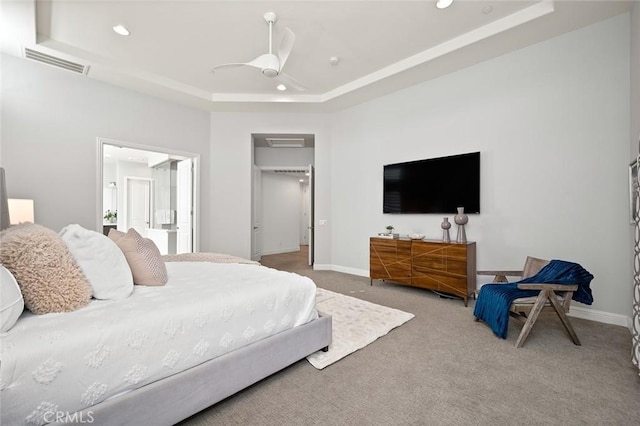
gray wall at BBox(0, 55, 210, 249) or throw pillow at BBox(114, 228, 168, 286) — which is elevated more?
gray wall at BBox(0, 55, 210, 249)

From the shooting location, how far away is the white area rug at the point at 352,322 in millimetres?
2213

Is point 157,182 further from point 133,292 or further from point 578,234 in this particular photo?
point 578,234

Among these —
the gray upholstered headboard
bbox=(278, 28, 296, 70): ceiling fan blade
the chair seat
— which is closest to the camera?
the gray upholstered headboard

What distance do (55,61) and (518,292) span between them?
5871 millimetres

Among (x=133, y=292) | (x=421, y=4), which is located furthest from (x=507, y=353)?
(x=421, y=4)

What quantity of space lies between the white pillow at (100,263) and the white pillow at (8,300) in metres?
0.34

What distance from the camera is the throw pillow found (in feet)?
6.11

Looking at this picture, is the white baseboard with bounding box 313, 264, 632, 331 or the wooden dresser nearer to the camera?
the white baseboard with bounding box 313, 264, 632, 331

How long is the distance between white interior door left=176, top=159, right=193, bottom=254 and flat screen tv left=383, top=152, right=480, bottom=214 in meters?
3.55

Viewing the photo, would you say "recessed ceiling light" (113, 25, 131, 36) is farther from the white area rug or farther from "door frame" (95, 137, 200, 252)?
the white area rug

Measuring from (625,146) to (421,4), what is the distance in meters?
2.48

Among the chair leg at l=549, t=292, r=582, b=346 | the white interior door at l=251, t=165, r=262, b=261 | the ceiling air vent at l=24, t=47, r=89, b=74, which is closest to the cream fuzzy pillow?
the chair leg at l=549, t=292, r=582, b=346

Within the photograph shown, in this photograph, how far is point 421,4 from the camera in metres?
2.84

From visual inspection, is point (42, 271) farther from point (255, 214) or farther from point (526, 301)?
point (255, 214)
